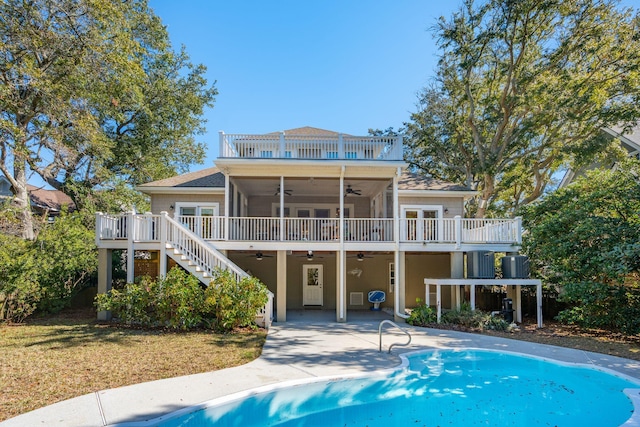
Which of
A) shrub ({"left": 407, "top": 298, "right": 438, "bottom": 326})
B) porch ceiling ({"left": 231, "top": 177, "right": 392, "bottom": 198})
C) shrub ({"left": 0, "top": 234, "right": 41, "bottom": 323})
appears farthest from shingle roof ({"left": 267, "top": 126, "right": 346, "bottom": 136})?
shrub ({"left": 0, "top": 234, "right": 41, "bottom": 323})

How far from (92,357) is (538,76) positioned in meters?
22.0

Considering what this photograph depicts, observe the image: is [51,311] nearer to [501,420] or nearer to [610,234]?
[501,420]

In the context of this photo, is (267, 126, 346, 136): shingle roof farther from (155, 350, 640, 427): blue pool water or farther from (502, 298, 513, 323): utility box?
(155, 350, 640, 427): blue pool water

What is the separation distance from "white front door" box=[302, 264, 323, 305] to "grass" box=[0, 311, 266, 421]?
5.92m

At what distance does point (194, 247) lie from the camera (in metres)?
12.3

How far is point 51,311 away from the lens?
13164mm

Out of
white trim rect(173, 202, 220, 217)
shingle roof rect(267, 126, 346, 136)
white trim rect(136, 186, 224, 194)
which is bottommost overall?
white trim rect(173, 202, 220, 217)

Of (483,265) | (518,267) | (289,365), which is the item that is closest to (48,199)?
(289,365)

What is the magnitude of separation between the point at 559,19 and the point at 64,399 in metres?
24.0

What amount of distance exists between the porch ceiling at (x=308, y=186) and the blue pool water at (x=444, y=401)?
822 cm

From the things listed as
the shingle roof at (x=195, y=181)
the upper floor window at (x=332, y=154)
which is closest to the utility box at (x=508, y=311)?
the upper floor window at (x=332, y=154)

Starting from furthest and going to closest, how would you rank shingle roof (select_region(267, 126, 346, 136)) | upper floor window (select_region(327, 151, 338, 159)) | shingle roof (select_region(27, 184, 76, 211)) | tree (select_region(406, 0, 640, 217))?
shingle roof (select_region(27, 184, 76, 211)) < tree (select_region(406, 0, 640, 217)) < shingle roof (select_region(267, 126, 346, 136)) < upper floor window (select_region(327, 151, 338, 159))

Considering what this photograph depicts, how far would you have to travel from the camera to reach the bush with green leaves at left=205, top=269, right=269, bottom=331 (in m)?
10.7

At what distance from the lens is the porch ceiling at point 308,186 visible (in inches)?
583
